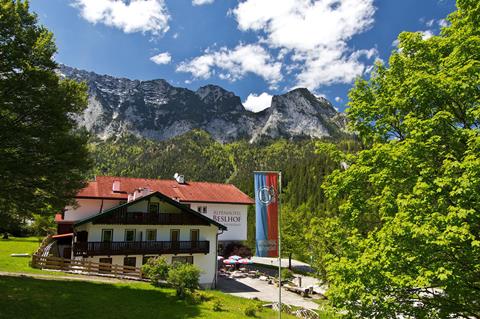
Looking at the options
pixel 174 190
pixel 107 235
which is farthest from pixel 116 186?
pixel 107 235

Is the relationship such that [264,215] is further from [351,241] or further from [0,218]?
[0,218]

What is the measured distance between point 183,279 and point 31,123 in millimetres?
14696

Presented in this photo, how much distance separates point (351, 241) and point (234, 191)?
4467 centimetres

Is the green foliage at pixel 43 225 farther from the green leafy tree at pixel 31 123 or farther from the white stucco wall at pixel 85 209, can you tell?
the green leafy tree at pixel 31 123

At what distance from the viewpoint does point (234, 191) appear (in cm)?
5644

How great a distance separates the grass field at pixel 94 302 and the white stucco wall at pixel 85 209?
44.2 ft

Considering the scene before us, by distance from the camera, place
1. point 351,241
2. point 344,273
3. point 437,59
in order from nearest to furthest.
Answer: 1. point 344,273
2. point 351,241
3. point 437,59

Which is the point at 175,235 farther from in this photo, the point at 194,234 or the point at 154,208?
the point at 154,208

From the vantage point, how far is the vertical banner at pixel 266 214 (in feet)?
60.1

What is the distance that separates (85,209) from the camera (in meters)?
41.1

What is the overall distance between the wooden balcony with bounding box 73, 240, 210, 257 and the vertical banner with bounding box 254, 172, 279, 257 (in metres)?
18.8

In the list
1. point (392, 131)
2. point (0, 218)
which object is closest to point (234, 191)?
point (0, 218)

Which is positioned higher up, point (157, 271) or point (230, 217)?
point (230, 217)

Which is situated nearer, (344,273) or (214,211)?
(344,273)
